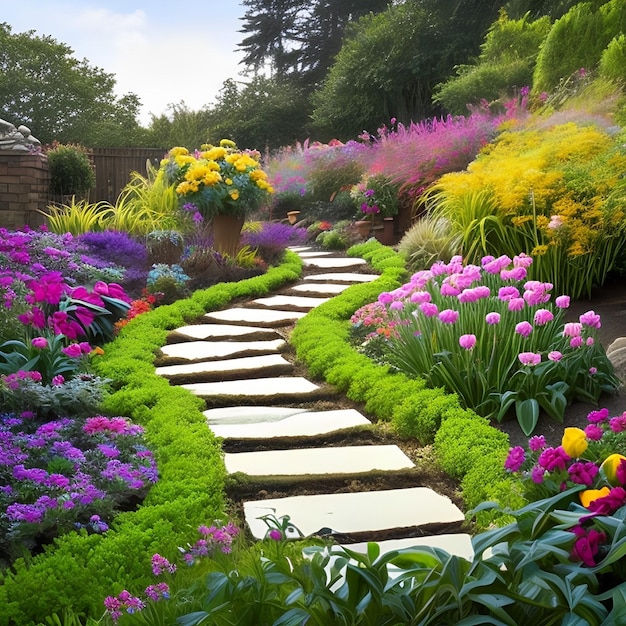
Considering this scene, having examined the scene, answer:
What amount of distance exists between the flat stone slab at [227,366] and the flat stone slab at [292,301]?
1.34 meters

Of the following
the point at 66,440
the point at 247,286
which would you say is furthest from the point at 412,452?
the point at 247,286

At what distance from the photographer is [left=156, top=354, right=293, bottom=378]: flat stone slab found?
420 centimetres

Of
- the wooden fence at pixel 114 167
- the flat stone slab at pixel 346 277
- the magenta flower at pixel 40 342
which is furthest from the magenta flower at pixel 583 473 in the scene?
the wooden fence at pixel 114 167

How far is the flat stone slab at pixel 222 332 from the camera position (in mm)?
4992

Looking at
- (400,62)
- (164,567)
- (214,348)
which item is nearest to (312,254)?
(214,348)

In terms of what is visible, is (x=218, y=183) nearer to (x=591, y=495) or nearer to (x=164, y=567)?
(x=164, y=567)

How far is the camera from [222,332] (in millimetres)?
5066

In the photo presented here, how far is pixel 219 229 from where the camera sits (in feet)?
24.3

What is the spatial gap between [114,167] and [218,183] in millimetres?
7629

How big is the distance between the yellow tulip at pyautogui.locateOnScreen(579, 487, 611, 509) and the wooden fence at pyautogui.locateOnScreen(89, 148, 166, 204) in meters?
13.1

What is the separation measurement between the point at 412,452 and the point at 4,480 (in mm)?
1633

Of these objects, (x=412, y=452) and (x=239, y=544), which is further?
(x=412, y=452)

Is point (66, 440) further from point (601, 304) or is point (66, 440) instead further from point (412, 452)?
point (601, 304)

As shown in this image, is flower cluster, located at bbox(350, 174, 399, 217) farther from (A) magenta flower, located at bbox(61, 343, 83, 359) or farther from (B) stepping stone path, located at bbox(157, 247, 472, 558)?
(A) magenta flower, located at bbox(61, 343, 83, 359)
